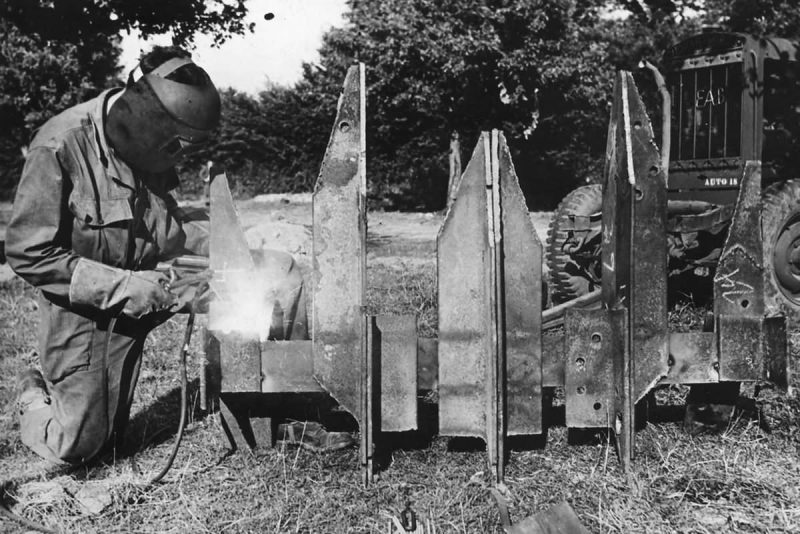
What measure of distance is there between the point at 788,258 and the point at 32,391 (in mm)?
6749

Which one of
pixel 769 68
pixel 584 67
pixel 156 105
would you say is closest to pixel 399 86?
pixel 584 67

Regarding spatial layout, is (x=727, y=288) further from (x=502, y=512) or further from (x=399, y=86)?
(x=399, y=86)

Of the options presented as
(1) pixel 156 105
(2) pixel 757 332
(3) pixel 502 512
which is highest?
(1) pixel 156 105

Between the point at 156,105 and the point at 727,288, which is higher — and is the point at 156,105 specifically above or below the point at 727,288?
above

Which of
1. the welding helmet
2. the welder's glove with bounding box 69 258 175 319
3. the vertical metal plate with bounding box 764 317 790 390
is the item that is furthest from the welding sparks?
the vertical metal plate with bounding box 764 317 790 390

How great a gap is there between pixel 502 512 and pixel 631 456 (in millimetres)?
687

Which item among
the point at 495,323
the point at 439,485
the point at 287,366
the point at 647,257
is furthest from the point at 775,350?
the point at 287,366

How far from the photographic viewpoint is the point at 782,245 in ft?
23.7

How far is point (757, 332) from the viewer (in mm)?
3230

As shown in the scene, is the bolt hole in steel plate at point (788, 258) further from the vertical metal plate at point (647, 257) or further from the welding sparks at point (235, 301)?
the welding sparks at point (235, 301)

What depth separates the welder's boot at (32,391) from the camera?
373 cm

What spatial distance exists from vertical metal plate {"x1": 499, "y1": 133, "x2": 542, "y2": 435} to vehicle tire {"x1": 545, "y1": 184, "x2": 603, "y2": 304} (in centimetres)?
401

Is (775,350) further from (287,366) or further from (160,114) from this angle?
(160,114)

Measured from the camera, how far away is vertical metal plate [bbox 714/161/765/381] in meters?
3.21
